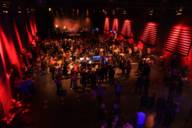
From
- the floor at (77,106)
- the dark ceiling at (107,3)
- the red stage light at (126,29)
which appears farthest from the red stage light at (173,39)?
the red stage light at (126,29)

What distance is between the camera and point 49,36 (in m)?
35.1

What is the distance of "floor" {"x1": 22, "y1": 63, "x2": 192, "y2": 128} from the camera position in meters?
10.3

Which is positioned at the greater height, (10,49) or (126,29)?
(126,29)

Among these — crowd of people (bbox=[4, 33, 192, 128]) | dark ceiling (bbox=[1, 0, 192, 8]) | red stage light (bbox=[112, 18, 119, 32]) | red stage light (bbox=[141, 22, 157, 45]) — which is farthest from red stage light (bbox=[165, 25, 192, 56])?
red stage light (bbox=[112, 18, 119, 32])

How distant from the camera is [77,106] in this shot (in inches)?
471

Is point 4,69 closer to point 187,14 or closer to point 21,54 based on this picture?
point 21,54

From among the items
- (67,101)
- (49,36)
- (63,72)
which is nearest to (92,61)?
(63,72)

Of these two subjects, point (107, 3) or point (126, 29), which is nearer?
point (107, 3)

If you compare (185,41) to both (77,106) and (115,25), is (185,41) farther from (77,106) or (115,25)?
(115,25)

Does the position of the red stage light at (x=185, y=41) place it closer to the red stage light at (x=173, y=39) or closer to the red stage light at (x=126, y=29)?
the red stage light at (x=173, y=39)

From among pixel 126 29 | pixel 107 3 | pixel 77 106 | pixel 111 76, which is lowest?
pixel 77 106

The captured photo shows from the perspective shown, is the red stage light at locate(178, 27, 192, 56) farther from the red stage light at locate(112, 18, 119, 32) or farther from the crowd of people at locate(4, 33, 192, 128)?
the red stage light at locate(112, 18, 119, 32)

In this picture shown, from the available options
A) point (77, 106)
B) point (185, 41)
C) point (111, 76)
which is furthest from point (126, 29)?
point (77, 106)

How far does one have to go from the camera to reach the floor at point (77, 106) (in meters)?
10.3
